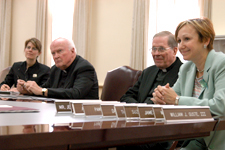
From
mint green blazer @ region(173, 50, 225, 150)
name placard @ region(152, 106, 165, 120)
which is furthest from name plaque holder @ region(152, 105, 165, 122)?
mint green blazer @ region(173, 50, 225, 150)

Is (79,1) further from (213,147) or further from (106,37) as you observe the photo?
(213,147)

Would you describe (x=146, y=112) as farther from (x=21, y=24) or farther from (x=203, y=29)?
(x=21, y=24)

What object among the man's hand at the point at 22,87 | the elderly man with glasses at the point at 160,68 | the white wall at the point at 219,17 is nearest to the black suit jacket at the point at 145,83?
the elderly man with glasses at the point at 160,68

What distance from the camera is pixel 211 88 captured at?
1846mm

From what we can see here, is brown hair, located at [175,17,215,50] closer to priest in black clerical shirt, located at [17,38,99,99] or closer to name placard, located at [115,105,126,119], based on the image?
name placard, located at [115,105,126,119]

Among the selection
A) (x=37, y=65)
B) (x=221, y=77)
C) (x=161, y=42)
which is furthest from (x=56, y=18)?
(x=221, y=77)

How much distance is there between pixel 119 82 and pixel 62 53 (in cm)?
81

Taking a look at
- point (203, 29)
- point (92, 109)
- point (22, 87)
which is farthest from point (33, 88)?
point (92, 109)

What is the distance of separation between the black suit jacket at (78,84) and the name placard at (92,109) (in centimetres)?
188

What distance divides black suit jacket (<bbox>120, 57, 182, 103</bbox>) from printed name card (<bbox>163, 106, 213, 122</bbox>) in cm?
157

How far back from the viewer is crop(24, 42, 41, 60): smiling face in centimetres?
479

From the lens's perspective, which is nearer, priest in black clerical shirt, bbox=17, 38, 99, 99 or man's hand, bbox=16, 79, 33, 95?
priest in black clerical shirt, bbox=17, 38, 99, 99

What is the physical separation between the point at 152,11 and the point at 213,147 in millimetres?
5065

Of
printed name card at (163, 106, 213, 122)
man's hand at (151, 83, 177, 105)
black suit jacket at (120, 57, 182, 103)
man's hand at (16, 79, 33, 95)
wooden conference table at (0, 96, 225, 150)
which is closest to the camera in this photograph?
wooden conference table at (0, 96, 225, 150)
